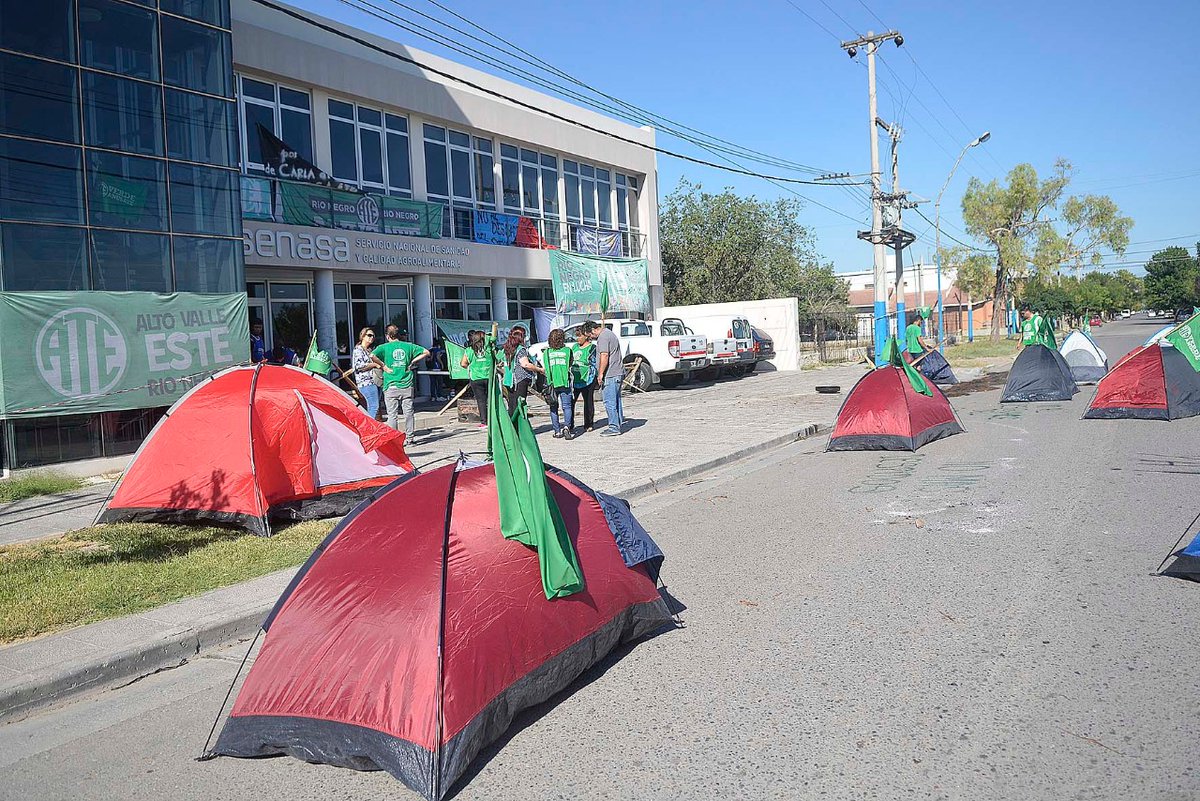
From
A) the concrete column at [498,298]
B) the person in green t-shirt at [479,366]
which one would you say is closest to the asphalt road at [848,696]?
the person in green t-shirt at [479,366]

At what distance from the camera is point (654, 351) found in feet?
81.8

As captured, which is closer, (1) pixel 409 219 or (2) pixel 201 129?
(2) pixel 201 129

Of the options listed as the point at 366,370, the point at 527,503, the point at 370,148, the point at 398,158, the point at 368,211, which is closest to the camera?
the point at 527,503

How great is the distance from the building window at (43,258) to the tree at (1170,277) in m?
108

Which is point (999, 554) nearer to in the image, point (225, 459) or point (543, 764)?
point (543, 764)

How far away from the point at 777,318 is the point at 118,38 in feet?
75.4

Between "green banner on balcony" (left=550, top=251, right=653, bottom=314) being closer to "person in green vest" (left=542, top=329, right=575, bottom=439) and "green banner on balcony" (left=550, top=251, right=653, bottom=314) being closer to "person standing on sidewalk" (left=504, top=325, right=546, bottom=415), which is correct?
"person in green vest" (left=542, top=329, right=575, bottom=439)

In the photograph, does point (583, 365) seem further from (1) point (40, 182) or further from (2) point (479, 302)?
(2) point (479, 302)

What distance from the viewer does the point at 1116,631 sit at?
16.8 feet

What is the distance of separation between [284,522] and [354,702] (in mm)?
5484

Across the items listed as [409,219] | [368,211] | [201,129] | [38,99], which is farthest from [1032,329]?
[38,99]

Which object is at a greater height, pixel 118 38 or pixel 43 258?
pixel 118 38

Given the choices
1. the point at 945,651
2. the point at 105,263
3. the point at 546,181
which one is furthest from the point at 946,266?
the point at 945,651

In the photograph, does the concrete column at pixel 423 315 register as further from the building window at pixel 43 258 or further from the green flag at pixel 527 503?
the green flag at pixel 527 503
